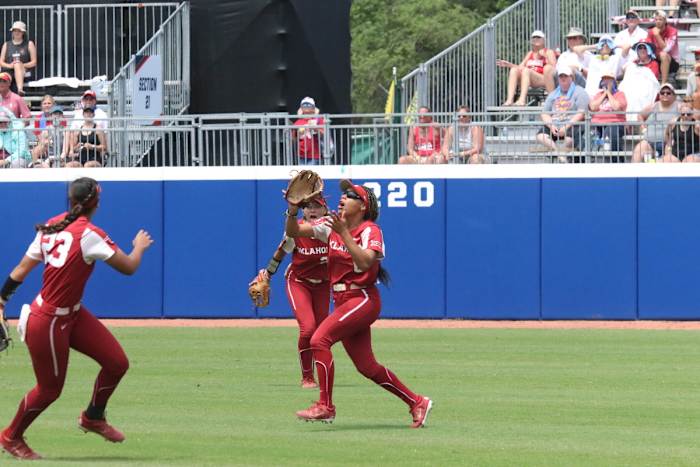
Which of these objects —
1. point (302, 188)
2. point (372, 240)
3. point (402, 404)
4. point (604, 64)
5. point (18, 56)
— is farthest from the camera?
point (18, 56)

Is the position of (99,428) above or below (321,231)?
below

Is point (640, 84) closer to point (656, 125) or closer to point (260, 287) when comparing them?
point (656, 125)

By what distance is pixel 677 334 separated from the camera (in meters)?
19.8

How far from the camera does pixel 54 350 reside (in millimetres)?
9625

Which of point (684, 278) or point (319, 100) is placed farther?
point (319, 100)

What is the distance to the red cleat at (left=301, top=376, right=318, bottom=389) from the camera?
14016mm

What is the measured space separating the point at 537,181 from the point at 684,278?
262 cm

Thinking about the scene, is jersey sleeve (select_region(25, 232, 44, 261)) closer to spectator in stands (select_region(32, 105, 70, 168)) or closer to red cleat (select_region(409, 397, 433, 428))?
red cleat (select_region(409, 397, 433, 428))

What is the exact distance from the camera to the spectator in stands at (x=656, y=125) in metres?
21.7

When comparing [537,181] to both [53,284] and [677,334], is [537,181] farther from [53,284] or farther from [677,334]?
[53,284]

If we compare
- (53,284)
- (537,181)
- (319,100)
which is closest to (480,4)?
(319,100)

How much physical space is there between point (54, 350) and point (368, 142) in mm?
13427

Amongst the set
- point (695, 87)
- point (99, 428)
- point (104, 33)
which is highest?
point (104, 33)

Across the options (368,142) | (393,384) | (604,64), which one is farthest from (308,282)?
(604,64)
